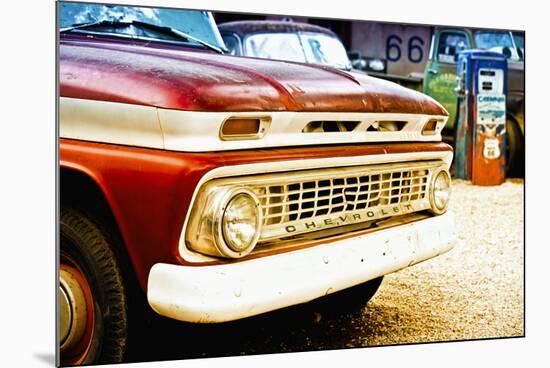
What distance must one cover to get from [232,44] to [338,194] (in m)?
0.82

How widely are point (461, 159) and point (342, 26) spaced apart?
0.92m

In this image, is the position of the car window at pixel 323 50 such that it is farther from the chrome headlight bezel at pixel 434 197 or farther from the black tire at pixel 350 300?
the black tire at pixel 350 300

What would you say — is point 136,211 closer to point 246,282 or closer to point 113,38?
point 246,282

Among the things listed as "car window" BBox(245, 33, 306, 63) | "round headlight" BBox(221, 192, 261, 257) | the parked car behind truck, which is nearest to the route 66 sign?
the parked car behind truck

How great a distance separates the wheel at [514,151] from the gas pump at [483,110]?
2 centimetres

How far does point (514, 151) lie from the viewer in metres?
4.03

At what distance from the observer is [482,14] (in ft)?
12.8

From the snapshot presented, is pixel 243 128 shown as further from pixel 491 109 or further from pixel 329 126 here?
pixel 491 109

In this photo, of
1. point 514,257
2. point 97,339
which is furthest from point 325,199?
point 514,257

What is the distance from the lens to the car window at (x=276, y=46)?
322cm

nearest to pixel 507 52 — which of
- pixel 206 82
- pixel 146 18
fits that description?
pixel 146 18

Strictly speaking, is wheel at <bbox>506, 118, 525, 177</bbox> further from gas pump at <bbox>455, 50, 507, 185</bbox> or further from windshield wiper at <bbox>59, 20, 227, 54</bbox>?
windshield wiper at <bbox>59, 20, 227, 54</bbox>

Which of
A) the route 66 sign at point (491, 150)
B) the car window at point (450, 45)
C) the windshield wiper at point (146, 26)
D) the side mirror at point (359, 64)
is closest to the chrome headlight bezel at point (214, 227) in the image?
the windshield wiper at point (146, 26)

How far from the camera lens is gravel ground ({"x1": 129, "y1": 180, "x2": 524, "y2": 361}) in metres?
3.24
